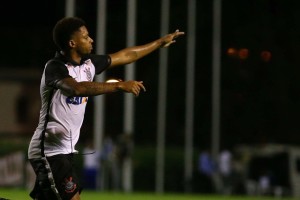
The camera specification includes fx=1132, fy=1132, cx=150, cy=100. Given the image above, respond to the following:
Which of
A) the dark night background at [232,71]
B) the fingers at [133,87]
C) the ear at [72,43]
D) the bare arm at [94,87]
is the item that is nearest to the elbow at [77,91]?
the bare arm at [94,87]

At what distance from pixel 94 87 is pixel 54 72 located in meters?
0.51

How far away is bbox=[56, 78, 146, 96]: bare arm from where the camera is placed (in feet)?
32.0

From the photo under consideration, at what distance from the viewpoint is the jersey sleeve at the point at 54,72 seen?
10133 mm

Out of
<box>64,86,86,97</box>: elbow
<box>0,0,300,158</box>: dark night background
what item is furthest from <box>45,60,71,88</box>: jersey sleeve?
<box>0,0,300,158</box>: dark night background

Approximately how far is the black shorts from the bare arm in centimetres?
80

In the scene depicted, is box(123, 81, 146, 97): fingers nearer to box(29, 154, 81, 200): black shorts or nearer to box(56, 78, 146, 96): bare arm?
box(56, 78, 146, 96): bare arm

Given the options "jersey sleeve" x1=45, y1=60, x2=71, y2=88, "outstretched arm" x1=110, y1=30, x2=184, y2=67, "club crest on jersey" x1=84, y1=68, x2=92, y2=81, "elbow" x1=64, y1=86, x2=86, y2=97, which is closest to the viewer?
"elbow" x1=64, y1=86, x2=86, y2=97

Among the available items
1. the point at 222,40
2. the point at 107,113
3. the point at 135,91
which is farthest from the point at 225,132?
the point at 135,91

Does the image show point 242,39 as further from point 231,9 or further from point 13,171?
point 13,171

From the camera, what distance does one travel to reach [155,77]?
49000 mm

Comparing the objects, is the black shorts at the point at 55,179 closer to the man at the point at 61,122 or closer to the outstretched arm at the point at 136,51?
the man at the point at 61,122

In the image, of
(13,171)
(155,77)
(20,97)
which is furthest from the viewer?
(20,97)

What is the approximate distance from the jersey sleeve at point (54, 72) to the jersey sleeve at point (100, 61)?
753mm

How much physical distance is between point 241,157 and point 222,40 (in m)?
11.5
